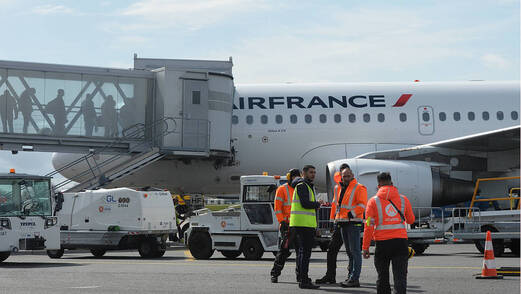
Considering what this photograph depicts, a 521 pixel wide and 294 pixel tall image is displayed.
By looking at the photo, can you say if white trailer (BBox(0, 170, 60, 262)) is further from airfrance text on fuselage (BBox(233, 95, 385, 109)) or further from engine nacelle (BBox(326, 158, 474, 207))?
airfrance text on fuselage (BBox(233, 95, 385, 109))

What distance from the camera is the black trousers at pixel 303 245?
1108 cm

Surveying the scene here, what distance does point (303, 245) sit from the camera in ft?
37.4

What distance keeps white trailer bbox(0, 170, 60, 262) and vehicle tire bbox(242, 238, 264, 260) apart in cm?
Answer: 369

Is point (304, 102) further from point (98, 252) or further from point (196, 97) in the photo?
point (98, 252)

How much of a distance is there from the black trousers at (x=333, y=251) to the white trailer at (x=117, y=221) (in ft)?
24.5

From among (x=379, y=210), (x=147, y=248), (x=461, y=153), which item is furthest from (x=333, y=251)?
(x=461, y=153)

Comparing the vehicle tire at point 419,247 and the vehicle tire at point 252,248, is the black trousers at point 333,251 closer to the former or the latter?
the vehicle tire at point 252,248

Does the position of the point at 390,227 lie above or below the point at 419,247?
above

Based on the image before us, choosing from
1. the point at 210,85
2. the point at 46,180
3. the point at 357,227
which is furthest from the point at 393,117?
the point at 357,227

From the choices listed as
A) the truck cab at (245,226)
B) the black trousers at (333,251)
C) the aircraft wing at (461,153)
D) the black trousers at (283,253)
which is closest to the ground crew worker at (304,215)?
the black trousers at (283,253)

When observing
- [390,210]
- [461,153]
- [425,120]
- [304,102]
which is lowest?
[390,210]

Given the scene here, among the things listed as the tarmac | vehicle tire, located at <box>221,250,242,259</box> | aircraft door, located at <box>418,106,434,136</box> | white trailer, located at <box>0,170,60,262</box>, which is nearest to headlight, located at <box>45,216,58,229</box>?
white trailer, located at <box>0,170,60,262</box>

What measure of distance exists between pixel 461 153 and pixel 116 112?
938cm

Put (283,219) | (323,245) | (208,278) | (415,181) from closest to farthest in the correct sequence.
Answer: (208,278)
(283,219)
(323,245)
(415,181)
